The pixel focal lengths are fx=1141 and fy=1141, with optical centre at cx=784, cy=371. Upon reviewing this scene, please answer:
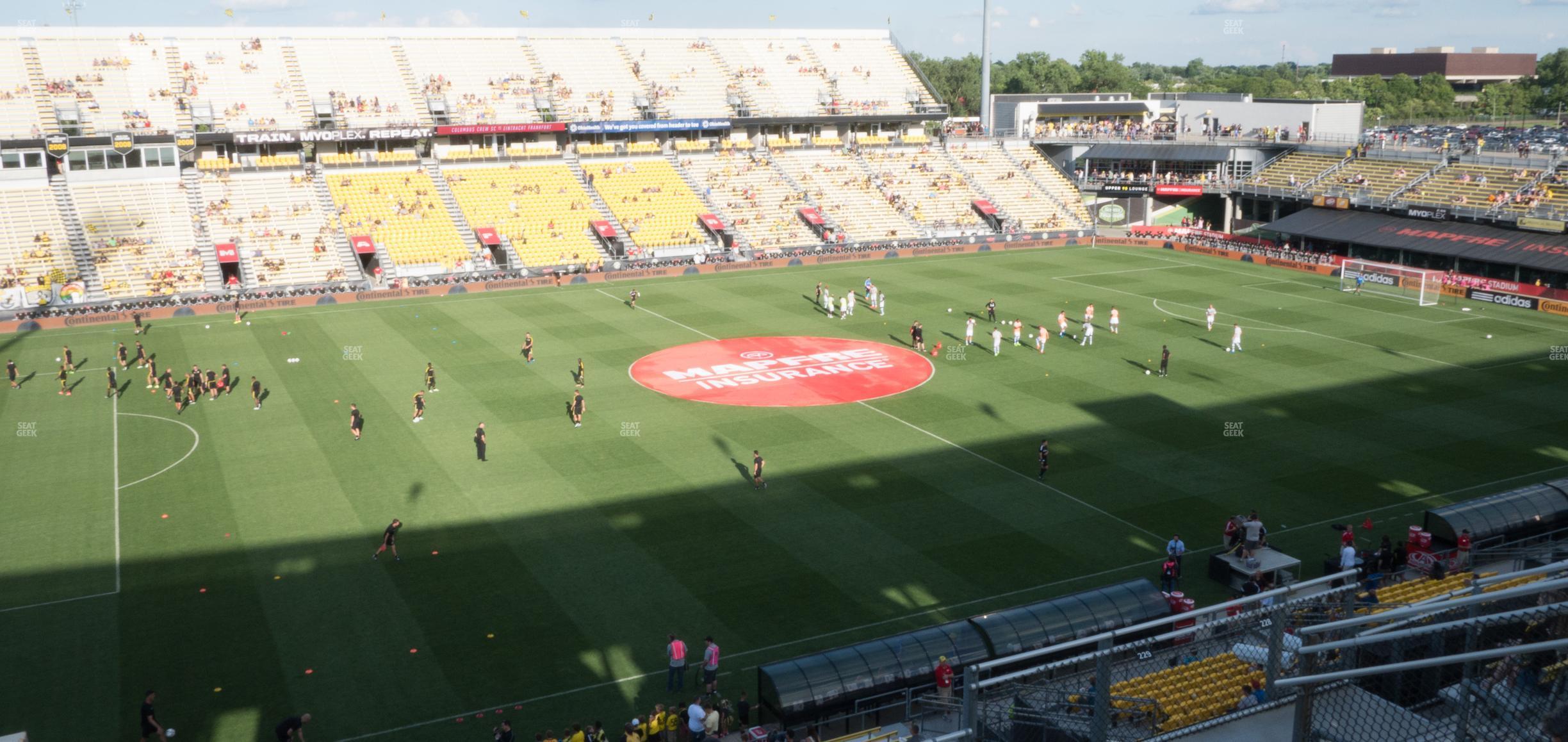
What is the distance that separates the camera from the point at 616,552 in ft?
89.1

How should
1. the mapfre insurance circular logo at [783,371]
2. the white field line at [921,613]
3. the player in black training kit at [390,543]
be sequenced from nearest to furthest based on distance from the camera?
the white field line at [921,613]
the player in black training kit at [390,543]
the mapfre insurance circular logo at [783,371]

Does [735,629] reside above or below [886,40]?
below

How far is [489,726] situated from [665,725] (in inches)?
131

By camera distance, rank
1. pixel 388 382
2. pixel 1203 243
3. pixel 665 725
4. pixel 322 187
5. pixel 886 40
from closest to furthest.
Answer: pixel 665 725, pixel 388 382, pixel 322 187, pixel 1203 243, pixel 886 40

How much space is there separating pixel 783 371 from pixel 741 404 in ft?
15.5

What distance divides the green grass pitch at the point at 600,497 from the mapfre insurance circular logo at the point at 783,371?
114cm

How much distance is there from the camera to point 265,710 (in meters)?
20.3

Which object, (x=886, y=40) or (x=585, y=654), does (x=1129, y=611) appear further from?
(x=886, y=40)

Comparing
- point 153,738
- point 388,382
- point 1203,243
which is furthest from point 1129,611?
point 1203,243

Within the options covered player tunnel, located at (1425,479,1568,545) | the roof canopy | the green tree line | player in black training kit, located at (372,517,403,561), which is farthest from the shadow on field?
the green tree line

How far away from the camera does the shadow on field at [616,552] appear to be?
21.4 metres

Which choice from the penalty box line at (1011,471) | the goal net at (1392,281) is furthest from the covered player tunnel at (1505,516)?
the goal net at (1392,281)

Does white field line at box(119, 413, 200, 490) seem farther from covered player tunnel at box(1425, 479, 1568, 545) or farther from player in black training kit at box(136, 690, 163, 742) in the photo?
covered player tunnel at box(1425, 479, 1568, 545)

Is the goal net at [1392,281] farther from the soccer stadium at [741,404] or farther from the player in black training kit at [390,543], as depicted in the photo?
the player in black training kit at [390,543]
